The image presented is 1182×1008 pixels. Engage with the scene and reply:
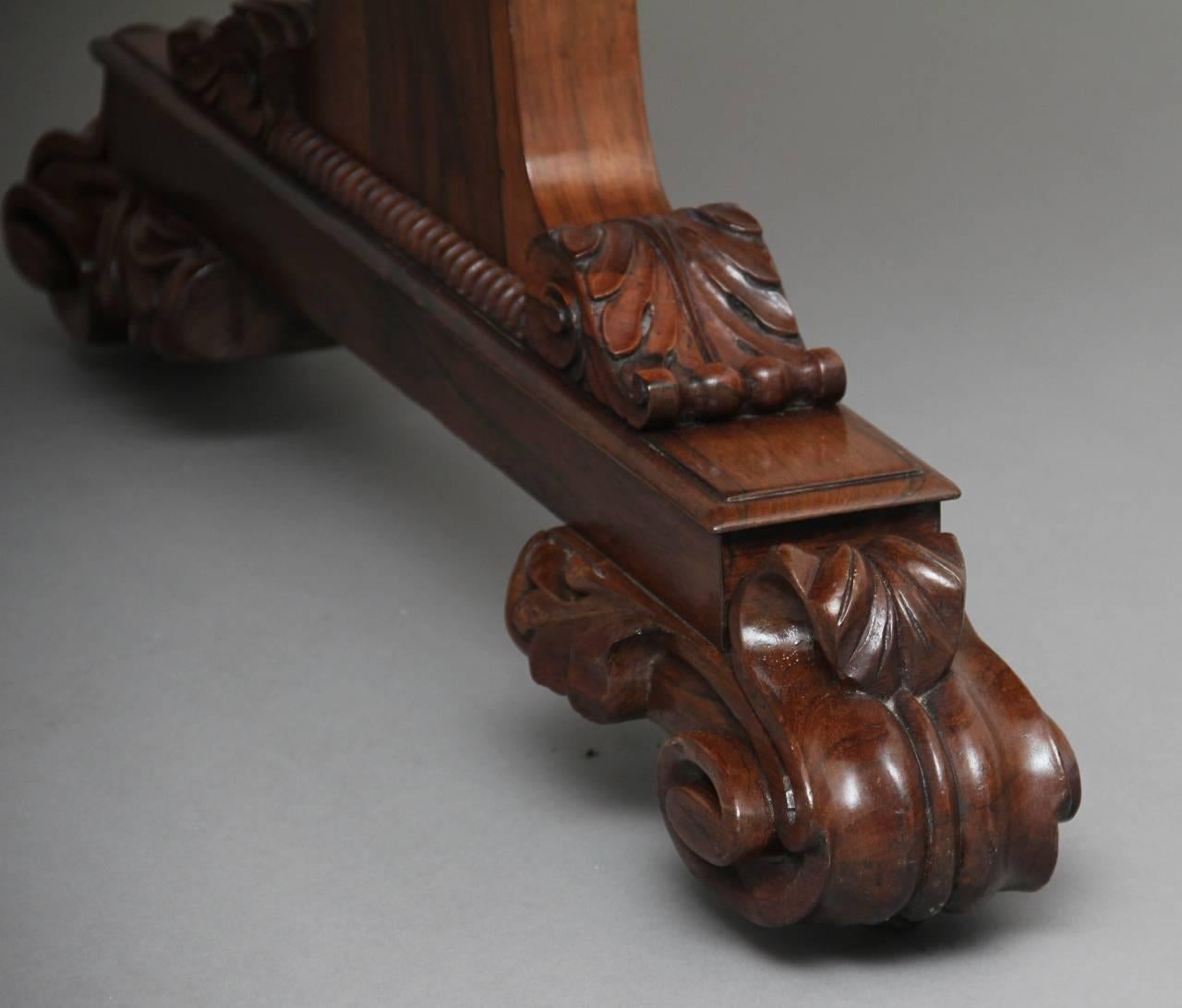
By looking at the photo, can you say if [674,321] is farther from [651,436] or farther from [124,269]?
[124,269]

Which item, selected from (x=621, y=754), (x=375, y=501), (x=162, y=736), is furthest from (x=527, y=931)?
(x=375, y=501)

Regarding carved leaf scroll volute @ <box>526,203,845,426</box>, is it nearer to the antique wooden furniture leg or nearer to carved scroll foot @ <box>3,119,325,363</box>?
the antique wooden furniture leg

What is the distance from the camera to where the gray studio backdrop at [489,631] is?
1.13m

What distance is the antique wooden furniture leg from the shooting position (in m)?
1.08

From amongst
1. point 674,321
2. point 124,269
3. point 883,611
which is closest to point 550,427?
point 674,321

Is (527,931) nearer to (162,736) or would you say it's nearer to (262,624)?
(162,736)

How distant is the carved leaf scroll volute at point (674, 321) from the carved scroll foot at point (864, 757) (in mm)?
125

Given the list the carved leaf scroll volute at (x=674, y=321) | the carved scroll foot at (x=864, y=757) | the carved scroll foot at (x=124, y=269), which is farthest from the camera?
the carved scroll foot at (x=124, y=269)

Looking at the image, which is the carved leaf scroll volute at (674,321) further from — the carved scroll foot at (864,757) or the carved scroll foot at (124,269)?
the carved scroll foot at (124,269)

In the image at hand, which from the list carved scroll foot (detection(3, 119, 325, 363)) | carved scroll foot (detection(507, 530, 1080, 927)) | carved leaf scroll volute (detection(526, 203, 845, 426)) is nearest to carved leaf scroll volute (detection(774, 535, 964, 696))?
carved scroll foot (detection(507, 530, 1080, 927))

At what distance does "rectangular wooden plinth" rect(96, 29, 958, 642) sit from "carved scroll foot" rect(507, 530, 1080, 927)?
3 centimetres

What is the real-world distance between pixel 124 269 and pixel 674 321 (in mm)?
708

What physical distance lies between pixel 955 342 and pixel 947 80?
0.57 metres

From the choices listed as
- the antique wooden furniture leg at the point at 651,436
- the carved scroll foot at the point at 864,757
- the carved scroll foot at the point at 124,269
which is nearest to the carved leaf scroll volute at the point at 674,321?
the antique wooden furniture leg at the point at 651,436
